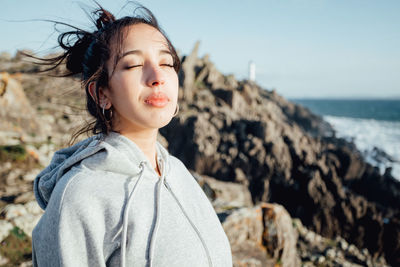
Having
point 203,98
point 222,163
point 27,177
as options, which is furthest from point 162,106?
point 203,98

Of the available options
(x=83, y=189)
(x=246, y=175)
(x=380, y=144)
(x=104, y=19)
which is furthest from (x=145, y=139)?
(x=380, y=144)

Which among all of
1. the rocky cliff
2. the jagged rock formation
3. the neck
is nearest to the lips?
the neck

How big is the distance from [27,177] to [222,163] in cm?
1278

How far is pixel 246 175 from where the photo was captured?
1669 cm

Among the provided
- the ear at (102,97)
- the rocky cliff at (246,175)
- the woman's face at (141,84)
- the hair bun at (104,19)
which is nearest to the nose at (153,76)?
the woman's face at (141,84)

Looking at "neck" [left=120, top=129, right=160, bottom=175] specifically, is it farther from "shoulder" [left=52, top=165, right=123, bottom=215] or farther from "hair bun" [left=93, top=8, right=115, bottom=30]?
"hair bun" [left=93, top=8, right=115, bottom=30]

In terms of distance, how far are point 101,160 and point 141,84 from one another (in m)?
0.47

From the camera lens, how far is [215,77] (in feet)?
96.2

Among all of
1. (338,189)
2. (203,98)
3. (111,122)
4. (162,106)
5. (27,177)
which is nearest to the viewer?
(162,106)

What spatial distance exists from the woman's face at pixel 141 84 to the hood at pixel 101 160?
0.13 meters

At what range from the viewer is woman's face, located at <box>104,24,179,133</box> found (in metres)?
1.43

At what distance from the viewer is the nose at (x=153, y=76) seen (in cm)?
144

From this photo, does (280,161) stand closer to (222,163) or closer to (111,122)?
(222,163)

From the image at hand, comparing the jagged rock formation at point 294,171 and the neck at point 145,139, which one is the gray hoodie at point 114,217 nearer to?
the neck at point 145,139
